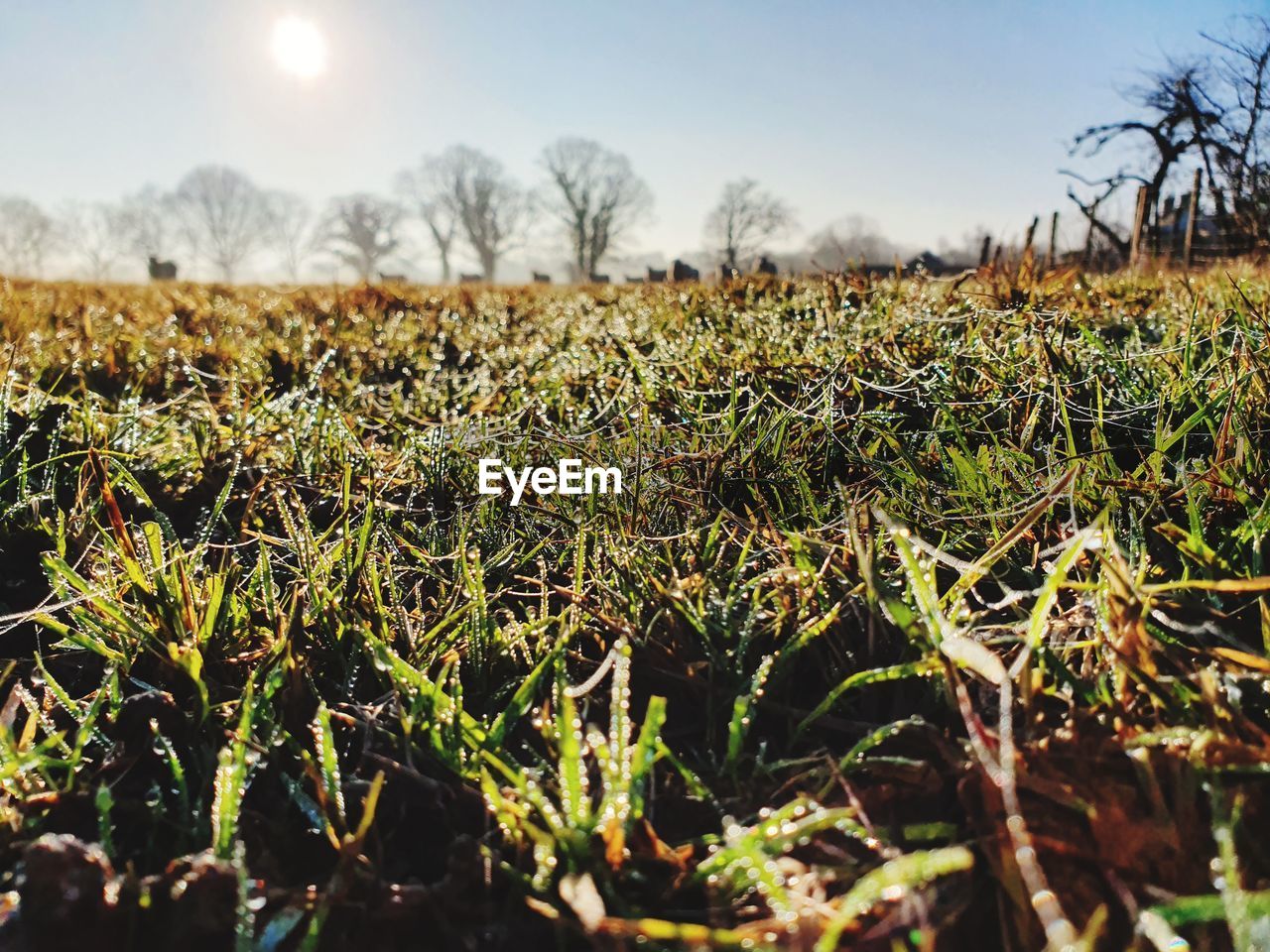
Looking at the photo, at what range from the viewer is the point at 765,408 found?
5.54 feet

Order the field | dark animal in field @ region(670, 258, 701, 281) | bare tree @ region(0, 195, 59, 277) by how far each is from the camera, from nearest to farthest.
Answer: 1. the field
2. dark animal in field @ region(670, 258, 701, 281)
3. bare tree @ region(0, 195, 59, 277)

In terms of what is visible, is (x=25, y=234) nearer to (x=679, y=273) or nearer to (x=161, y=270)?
(x=161, y=270)

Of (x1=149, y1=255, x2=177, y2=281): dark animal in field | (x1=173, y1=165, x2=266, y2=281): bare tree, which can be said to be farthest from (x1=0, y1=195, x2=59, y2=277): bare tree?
(x1=149, y1=255, x2=177, y2=281): dark animal in field

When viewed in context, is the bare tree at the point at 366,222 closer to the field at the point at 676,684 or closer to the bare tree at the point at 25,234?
the bare tree at the point at 25,234

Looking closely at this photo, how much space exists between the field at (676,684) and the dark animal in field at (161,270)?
18276 mm

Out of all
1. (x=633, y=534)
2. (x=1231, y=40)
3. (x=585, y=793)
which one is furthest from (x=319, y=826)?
(x=1231, y=40)

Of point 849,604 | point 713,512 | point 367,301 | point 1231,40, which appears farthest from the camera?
point 1231,40

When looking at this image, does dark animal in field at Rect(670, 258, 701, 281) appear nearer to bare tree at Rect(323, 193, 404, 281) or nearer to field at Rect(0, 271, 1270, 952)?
field at Rect(0, 271, 1270, 952)

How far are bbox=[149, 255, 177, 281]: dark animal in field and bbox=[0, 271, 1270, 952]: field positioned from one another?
720 inches

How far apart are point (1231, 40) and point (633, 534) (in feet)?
63.4

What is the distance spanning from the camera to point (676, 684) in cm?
95

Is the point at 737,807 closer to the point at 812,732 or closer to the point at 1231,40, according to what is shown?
the point at 812,732

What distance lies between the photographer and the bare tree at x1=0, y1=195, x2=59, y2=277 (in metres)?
72.4

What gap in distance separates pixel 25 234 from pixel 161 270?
7439cm
